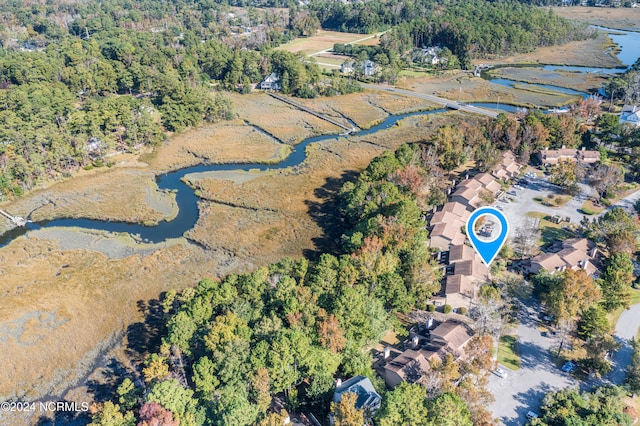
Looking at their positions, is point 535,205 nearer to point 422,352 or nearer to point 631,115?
point 422,352

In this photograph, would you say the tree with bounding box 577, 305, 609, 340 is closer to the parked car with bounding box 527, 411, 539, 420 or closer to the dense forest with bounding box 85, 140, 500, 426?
the parked car with bounding box 527, 411, 539, 420

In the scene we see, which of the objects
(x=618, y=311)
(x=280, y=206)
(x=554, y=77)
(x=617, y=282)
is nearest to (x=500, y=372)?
(x=618, y=311)

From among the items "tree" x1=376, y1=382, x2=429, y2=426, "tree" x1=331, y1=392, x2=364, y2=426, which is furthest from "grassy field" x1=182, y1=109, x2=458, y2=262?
"tree" x1=376, y1=382, x2=429, y2=426

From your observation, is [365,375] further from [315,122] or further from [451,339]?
[315,122]

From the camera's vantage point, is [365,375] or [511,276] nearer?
[365,375]

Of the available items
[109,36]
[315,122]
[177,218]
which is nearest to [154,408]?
[177,218]

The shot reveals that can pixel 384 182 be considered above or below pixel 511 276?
above
